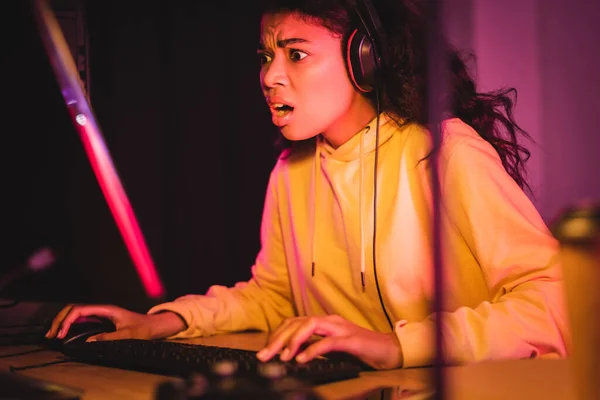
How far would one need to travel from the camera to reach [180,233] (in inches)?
75.1

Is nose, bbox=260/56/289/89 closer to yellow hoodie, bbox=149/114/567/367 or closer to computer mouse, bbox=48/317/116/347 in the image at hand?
yellow hoodie, bbox=149/114/567/367

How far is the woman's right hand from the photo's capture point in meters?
1.19

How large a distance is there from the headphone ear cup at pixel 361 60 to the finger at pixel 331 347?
0.56 m

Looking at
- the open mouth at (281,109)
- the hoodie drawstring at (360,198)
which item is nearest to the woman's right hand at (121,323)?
the hoodie drawstring at (360,198)

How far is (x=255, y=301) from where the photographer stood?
156cm

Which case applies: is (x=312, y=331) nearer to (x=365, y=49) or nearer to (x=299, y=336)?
(x=299, y=336)

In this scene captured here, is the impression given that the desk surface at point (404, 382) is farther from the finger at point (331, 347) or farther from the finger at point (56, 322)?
the finger at point (56, 322)

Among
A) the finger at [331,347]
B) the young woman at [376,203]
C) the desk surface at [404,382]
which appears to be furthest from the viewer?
the young woman at [376,203]

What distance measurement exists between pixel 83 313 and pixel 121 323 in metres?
0.07

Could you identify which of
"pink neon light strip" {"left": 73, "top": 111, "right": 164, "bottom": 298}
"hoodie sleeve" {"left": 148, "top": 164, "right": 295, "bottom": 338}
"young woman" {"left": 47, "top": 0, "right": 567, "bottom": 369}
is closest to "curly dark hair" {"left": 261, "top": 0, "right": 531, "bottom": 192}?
"young woman" {"left": 47, "top": 0, "right": 567, "bottom": 369}

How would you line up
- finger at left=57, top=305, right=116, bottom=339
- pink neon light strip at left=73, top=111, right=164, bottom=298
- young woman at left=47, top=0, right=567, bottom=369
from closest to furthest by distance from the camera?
young woman at left=47, top=0, right=567, bottom=369, finger at left=57, top=305, right=116, bottom=339, pink neon light strip at left=73, top=111, right=164, bottom=298

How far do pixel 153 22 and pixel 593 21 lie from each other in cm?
122

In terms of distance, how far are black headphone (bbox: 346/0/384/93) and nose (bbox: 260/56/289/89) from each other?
0.13 meters

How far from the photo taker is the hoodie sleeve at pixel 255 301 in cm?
136
